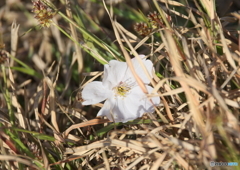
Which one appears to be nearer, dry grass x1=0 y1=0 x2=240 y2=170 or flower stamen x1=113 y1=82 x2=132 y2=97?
dry grass x1=0 y1=0 x2=240 y2=170

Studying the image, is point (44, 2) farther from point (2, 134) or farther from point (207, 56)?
point (207, 56)

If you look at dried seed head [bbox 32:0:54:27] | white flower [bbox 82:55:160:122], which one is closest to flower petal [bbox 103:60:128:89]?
white flower [bbox 82:55:160:122]

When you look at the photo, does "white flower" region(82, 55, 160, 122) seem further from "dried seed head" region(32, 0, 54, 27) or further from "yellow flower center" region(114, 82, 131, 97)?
"dried seed head" region(32, 0, 54, 27)

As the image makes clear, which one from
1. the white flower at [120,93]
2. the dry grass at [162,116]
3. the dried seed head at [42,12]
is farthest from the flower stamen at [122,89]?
the dried seed head at [42,12]

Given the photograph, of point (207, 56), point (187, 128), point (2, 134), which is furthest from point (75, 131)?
point (207, 56)

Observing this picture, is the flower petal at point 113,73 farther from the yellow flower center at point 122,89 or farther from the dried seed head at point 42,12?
the dried seed head at point 42,12

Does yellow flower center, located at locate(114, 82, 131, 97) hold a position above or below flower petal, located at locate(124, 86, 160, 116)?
above
